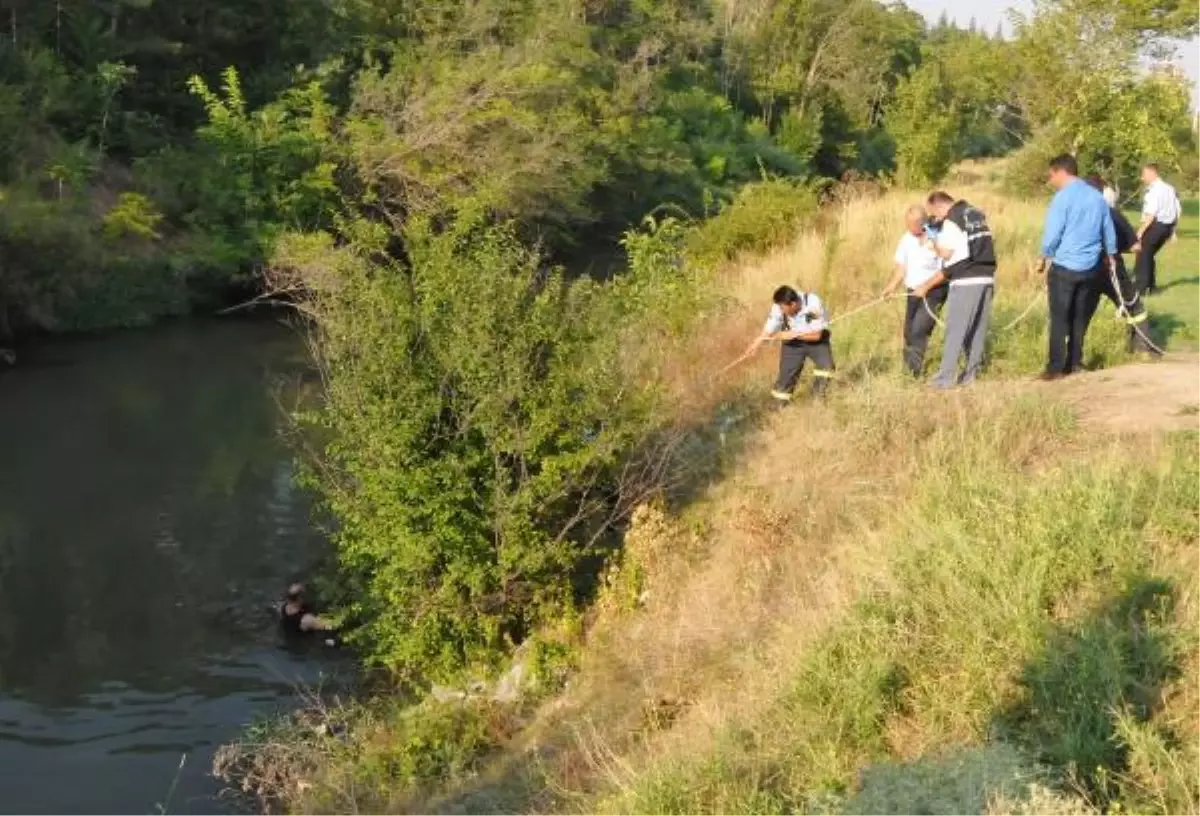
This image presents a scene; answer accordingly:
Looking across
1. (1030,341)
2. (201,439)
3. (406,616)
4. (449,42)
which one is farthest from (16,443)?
(449,42)

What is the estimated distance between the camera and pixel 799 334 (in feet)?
36.3

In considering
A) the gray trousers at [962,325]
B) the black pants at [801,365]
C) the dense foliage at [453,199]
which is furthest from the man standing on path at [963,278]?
Answer: the dense foliage at [453,199]

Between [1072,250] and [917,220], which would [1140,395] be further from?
[917,220]

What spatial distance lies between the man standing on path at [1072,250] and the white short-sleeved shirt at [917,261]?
102cm

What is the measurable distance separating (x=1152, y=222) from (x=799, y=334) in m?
6.06

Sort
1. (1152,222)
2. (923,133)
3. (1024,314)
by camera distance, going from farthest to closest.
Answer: (923,133) < (1152,222) < (1024,314)

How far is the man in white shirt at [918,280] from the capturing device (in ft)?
36.2

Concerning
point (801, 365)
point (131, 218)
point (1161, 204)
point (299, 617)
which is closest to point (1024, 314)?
point (801, 365)

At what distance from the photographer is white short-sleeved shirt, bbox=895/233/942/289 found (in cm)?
1107

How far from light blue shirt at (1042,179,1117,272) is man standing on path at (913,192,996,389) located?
526 millimetres

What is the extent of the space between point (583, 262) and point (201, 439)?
22.9 meters

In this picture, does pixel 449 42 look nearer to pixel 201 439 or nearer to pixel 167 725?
pixel 201 439

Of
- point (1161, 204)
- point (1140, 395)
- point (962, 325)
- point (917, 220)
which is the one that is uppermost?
point (1161, 204)

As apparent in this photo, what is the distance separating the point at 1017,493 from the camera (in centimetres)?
680
